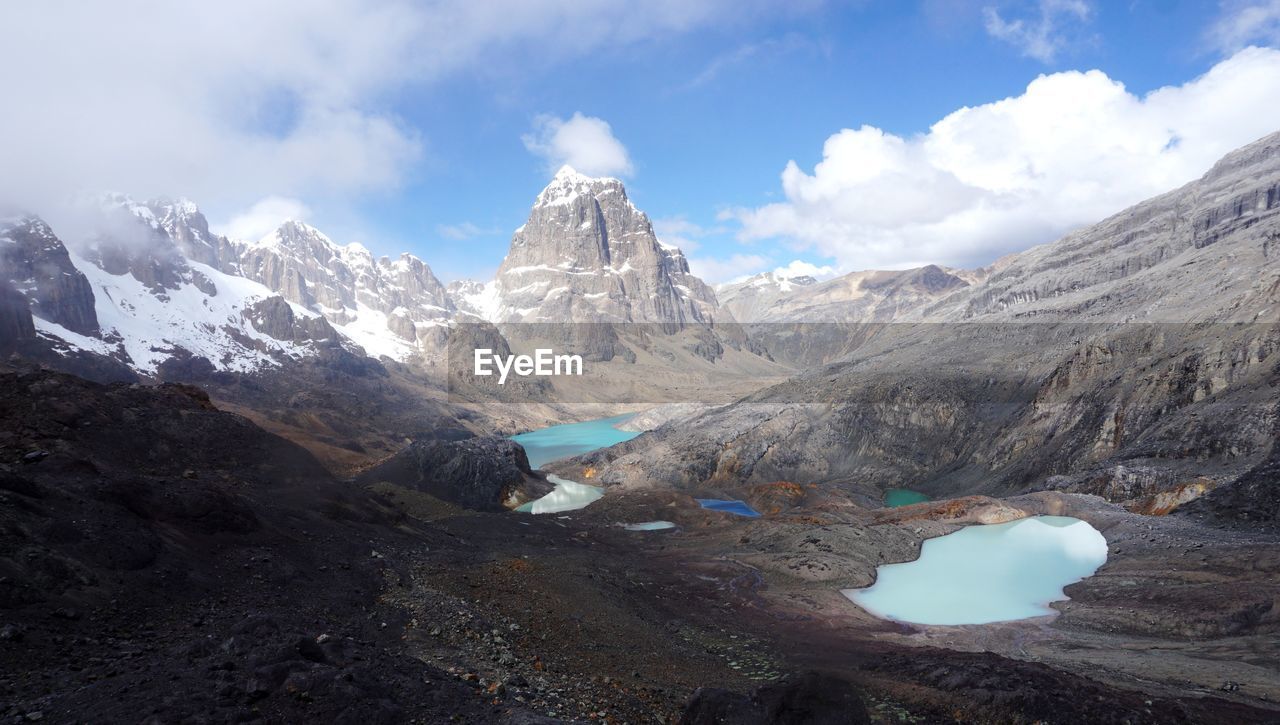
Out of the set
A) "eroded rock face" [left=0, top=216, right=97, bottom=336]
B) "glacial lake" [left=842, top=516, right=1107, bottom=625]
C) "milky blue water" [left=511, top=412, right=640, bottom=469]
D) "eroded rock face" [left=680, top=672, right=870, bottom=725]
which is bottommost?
"milky blue water" [left=511, top=412, right=640, bottom=469]

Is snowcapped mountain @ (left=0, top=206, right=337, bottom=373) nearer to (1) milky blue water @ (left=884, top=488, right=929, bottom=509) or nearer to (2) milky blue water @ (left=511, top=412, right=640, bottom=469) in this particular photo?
(2) milky blue water @ (left=511, top=412, right=640, bottom=469)

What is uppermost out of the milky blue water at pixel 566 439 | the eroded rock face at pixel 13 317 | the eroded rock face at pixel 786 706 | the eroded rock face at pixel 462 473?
the eroded rock face at pixel 13 317

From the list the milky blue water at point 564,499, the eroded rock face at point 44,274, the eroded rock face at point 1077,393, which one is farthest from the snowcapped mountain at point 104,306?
the eroded rock face at point 1077,393

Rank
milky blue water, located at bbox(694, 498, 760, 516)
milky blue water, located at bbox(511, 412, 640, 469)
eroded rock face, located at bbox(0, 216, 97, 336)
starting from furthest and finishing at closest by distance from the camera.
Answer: milky blue water, located at bbox(511, 412, 640, 469), eroded rock face, located at bbox(0, 216, 97, 336), milky blue water, located at bbox(694, 498, 760, 516)

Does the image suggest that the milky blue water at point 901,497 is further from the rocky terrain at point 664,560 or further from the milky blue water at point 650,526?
the milky blue water at point 650,526

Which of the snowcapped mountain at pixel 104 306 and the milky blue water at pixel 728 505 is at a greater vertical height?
the snowcapped mountain at pixel 104 306

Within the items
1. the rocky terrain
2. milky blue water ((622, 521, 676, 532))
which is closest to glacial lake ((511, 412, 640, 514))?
the rocky terrain
